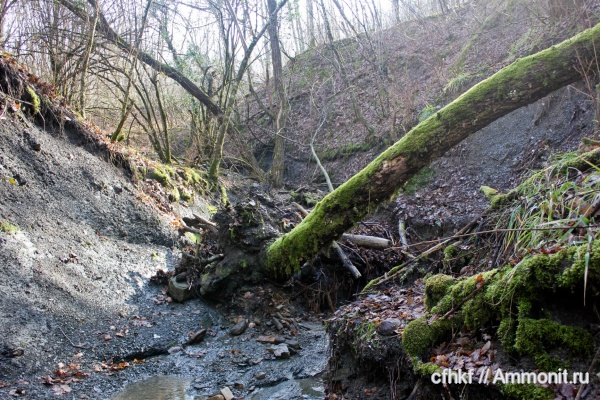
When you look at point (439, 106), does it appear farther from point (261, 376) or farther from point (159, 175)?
point (261, 376)

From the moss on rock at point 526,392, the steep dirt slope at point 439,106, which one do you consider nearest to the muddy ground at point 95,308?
the moss on rock at point 526,392

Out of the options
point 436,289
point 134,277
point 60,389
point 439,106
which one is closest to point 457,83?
point 439,106

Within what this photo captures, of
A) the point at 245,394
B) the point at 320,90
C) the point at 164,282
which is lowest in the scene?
the point at 245,394

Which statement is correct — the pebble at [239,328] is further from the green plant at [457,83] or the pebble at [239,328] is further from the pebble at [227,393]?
the green plant at [457,83]

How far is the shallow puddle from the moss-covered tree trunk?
95.6 inches

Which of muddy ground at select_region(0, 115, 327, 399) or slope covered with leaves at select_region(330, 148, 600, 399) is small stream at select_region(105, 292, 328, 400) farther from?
slope covered with leaves at select_region(330, 148, 600, 399)

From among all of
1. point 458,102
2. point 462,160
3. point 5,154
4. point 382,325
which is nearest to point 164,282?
point 5,154

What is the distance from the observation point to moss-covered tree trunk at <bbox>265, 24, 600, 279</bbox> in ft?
17.5

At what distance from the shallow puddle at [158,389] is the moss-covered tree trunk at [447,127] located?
2.43m

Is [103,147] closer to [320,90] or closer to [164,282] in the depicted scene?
[164,282]

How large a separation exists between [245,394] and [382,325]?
73.9 inches

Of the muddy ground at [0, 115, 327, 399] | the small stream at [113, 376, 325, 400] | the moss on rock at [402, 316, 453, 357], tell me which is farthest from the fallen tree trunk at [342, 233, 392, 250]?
the moss on rock at [402, 316, 453, 357]

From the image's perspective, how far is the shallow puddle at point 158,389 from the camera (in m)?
4.62

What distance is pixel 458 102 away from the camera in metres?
5.66
